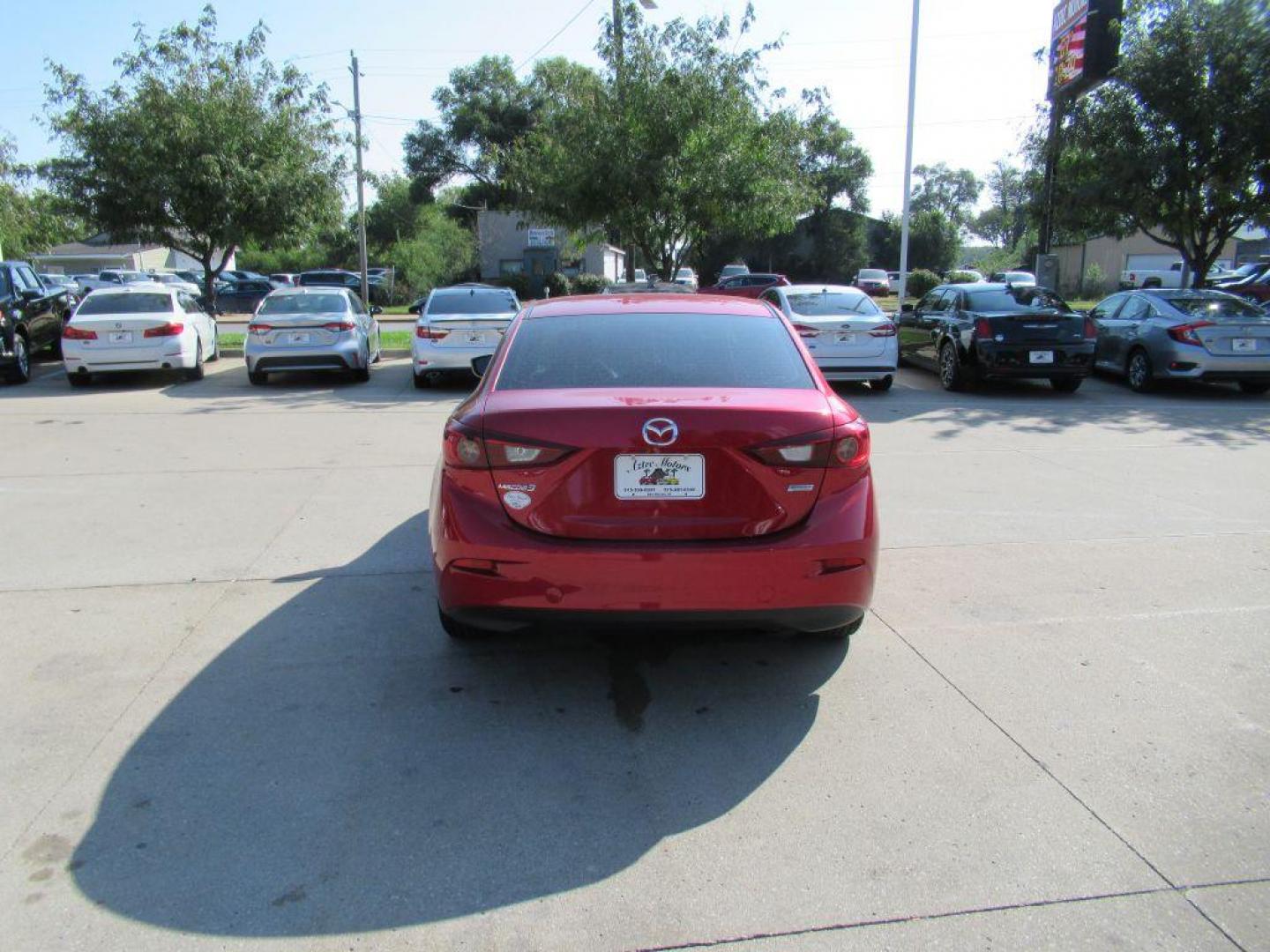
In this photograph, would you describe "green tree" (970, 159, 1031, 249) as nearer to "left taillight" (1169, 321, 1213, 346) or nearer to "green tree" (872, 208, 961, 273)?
"green tree" (872, 208, 961, 273)

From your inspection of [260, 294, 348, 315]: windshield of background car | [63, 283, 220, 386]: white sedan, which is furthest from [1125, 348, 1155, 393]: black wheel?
[63, 283, 220, 386]: white sedan

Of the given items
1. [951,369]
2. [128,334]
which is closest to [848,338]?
[951,369]

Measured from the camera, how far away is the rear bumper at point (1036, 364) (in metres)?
13.5

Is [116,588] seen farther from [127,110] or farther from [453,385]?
[127,110]

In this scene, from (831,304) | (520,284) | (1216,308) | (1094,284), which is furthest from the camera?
(1094,284)

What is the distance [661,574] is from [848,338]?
1054 cm

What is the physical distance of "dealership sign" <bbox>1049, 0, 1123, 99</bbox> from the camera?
680 inches

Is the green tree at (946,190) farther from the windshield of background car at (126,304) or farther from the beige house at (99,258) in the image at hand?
the windshield of background car at (126,304)

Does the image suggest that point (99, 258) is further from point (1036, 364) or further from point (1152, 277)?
point (1036, 364)

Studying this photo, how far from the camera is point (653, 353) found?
14.0 ft

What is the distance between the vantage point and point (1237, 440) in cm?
1015

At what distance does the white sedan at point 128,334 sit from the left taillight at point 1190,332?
14367 millimetres

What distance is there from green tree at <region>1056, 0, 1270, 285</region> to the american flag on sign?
59 centimetres

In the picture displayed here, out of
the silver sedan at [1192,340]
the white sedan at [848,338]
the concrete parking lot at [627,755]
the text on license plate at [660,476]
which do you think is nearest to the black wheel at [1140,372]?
the silver sedan at [1192,340]
